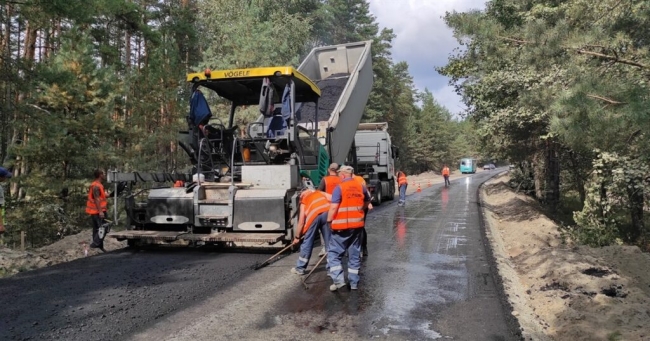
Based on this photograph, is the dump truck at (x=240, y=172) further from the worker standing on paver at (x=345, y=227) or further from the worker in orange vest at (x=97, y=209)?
the worker standing on paver at (x=345, y=227)

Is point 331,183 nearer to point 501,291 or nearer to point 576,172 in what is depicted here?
point 501,291

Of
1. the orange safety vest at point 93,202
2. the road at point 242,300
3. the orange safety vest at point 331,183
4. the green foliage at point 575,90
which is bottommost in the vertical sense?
the road at point 242,300

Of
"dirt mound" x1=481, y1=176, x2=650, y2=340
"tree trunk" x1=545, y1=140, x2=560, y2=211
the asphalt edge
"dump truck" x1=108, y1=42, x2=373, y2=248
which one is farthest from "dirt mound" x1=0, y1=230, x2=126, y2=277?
"tree trunk" x1=545, y1=140, x2=560, y2=211

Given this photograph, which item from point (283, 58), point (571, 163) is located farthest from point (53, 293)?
point (283, 58)

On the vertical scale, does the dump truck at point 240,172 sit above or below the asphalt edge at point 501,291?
above

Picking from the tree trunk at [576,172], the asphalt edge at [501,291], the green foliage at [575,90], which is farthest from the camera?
the tree trunk at [576,172]

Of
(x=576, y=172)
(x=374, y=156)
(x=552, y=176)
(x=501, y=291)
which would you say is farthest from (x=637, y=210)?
(x=501, y=291)

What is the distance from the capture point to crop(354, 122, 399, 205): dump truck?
1692 centimetres

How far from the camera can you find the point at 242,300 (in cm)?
501

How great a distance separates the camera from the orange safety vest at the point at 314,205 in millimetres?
6145

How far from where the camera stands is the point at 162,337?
12.9ft

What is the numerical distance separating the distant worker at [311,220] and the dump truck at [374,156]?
34.0 feet

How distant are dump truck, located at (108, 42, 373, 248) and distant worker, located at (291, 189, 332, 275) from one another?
3.01 ft

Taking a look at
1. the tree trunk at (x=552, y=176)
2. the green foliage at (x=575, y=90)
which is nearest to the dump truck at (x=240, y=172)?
the green foliage at (x=575, y=90)
